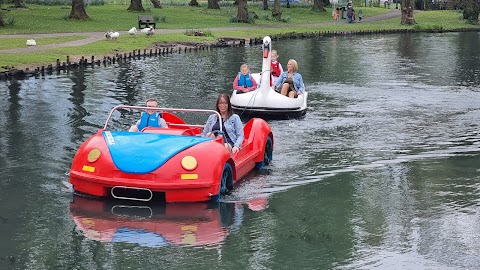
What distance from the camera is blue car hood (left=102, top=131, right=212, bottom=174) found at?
12.1m

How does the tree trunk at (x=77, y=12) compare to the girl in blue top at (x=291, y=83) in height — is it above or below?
above

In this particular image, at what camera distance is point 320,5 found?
76938 mm

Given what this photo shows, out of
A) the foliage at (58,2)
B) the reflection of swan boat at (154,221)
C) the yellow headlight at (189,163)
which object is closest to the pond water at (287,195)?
the reflection of swan boat at (154,221)

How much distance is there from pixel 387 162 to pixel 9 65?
17302mm

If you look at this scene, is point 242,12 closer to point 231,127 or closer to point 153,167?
point 231,127

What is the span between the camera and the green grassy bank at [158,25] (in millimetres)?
34719

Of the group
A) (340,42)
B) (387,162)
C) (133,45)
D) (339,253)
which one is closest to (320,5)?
(340,42)

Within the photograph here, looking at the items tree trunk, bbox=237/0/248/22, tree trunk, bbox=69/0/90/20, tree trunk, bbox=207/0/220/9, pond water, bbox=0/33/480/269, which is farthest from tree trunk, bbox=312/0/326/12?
pond water, bbox=0/33/480/269

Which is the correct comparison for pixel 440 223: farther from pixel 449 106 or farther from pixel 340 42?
pixel 340 42

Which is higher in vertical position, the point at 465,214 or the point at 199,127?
the point at 199,127

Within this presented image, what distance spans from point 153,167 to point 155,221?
0.84 metres

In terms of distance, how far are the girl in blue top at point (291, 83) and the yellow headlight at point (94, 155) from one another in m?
9.84

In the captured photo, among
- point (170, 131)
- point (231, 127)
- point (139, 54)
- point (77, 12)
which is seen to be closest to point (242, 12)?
point (77, 12)

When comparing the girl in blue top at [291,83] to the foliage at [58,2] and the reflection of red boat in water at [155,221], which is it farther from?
the foliage at [58,2]
